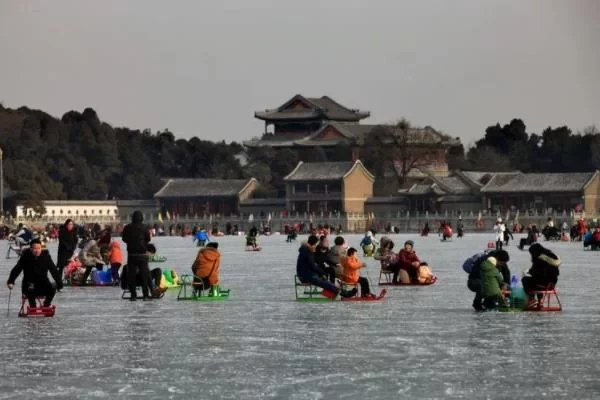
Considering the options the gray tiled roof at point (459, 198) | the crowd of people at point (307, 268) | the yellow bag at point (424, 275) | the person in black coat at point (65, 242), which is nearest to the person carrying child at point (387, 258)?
the crowd of people at point (307, 268)

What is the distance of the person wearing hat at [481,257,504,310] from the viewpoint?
21.3 metres

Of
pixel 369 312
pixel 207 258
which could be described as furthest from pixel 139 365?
pixel 207 258

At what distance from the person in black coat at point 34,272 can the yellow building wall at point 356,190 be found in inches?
3987

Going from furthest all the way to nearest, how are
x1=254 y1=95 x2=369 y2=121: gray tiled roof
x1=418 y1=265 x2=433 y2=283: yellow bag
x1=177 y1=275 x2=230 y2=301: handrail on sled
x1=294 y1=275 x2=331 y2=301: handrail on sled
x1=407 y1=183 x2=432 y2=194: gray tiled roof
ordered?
x1=254 y1=95 x2=369 y2=121: gray tiled roof → x1=407 y1=183 x2=432 y2=194: gray tiled roof → x1=418 y1=265 x2=433 y2=283: yellow bag → x1=177 y1=275 x2=230 y2=301: handrail on sled → x1=294 y1=275 x2=331 y2=301: handrail on sled

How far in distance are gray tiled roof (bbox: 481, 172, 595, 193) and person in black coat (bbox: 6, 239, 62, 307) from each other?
96.8m

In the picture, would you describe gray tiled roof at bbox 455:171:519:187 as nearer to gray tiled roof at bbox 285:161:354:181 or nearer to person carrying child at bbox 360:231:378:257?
gray tiled roof at bbox 285:161:354:181

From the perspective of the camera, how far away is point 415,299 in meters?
24.8

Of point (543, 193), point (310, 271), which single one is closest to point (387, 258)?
point (310, 271)

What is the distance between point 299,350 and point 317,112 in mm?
133017

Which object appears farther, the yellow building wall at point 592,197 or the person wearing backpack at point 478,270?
the yellow building wall at point 592,197

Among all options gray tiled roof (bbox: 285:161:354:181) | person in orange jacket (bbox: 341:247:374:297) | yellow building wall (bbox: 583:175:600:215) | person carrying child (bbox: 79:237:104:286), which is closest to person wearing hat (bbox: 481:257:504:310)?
person in orange jacket (bbox: 341:247:374:297)

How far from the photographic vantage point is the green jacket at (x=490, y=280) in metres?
21.3

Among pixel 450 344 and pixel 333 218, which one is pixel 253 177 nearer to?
pixel 333 218

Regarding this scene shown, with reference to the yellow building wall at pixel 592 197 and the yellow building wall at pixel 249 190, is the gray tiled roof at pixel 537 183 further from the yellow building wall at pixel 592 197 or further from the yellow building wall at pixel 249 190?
the yellow building wall at pixel 249 190
